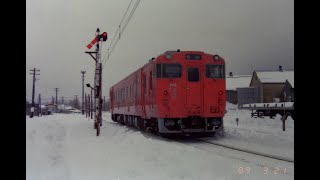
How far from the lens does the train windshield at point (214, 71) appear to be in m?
14.9

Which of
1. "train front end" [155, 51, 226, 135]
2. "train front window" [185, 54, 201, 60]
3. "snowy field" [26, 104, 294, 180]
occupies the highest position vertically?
"train front window" [185, 54, 201, 60]

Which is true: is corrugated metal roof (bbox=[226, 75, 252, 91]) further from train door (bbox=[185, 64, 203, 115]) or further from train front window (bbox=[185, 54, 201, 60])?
train door (bbox=[185, 64, 203, 115])

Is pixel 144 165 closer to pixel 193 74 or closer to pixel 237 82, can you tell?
pixel 193 74

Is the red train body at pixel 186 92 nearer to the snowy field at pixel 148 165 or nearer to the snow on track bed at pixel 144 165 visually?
the snowy field at pixel 148 165

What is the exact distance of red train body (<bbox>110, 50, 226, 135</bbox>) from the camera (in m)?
14.1

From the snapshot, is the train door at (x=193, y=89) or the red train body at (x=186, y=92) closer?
the red train body at (x=186, y=92)

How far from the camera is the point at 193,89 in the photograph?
1451 cm

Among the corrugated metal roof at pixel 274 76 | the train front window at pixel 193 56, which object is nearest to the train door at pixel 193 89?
the train front window at pixel 193 56

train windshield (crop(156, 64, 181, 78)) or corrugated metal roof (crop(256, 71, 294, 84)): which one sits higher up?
corrugated metal roof (crop(256, 71, 294, 84))

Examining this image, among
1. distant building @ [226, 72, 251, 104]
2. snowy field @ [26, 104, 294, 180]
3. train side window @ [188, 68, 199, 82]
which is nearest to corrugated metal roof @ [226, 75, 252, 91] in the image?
distant building @ [226, 72, 251, 104]

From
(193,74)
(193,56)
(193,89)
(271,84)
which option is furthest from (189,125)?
(271,84)
